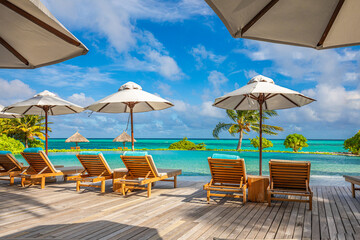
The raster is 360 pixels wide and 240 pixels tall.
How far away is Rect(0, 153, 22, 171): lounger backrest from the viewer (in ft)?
21.7

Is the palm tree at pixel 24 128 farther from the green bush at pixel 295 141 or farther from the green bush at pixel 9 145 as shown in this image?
the green bush at pixel 295 141

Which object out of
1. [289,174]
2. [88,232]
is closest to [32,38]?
[88,232]

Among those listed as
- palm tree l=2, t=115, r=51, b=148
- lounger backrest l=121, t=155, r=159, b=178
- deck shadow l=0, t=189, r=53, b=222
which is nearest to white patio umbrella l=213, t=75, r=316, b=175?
lounger backrest l=121, t=155, r=159, b=178

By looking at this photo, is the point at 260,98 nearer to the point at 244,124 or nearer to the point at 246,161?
the point at 246,161

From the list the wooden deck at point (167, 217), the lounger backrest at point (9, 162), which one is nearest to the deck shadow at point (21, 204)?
the wooden deck at point (167, 217)

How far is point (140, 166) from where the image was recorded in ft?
17.7

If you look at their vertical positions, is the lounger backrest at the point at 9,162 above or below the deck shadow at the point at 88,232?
above

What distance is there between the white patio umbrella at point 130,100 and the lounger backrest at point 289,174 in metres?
2.89

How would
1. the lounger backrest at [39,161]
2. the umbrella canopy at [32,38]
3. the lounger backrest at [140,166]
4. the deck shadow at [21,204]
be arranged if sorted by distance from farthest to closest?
the lounger backrest at [39,161], the lounger backrest at [140,166], the deck shadow at [21,204], the umbrella canopy at [32,38]

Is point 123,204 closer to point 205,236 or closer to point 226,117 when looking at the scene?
point 205,236

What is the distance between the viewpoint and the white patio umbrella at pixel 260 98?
201 inches

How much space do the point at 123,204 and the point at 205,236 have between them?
78.9 inches

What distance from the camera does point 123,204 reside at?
15.1 feet

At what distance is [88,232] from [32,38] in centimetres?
214
